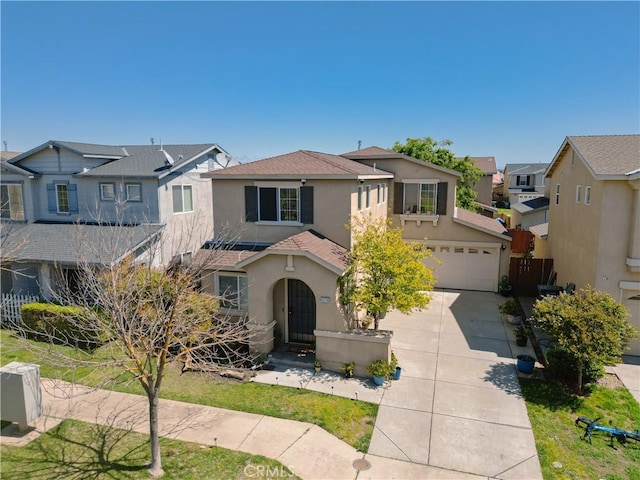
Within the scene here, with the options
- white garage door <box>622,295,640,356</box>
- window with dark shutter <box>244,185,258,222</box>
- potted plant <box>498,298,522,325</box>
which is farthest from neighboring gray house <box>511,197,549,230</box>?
window with dark shutter <box>244,185,258,222</box>

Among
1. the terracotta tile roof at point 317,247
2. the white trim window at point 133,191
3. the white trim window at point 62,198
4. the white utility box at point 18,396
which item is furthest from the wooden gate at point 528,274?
the white trim window at point 62,198

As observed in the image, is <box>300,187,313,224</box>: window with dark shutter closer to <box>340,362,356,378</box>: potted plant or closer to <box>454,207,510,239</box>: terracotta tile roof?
<box>340,362,356,378</box>: potted plant

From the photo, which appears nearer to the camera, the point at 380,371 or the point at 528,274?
the point at 380,371

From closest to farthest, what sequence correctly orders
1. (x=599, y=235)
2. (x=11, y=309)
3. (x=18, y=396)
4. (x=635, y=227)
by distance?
(x=18, y=396)
(x=635, y=227)
(x=599, y=235)
(x=11, y=309)

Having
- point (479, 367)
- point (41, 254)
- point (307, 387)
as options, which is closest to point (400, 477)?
point (307, 387)

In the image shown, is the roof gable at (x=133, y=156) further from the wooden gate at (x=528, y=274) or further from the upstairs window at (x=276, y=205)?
the wooden gate at (x=528, y=274)

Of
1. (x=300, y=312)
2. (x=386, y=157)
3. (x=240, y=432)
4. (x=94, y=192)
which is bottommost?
(x=240, y=432)

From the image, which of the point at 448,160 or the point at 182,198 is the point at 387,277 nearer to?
the point at 182,198

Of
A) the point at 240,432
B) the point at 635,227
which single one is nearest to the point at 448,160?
the point at 635,227
